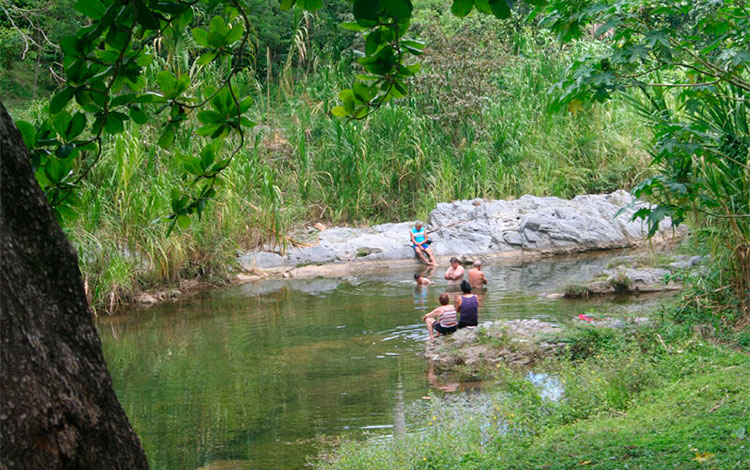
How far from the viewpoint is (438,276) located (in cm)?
1720

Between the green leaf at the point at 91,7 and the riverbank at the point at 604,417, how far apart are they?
11.6 ft

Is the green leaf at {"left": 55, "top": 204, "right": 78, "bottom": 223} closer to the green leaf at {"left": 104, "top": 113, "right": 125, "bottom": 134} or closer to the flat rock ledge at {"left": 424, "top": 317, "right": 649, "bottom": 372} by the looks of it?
the green leaf at {"left": 104, "top": 113, "right": 125, "bottom": 134}

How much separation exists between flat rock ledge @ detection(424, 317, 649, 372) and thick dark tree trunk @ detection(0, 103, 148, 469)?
24.0 ft

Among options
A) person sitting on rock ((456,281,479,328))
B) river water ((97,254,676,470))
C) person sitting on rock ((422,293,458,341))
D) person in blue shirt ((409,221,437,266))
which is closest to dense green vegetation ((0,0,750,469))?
river water ((97,254,676,470))

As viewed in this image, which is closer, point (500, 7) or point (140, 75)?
point (500, 7)

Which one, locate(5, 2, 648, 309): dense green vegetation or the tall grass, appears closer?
the tall grass

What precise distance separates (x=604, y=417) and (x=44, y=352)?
4.87 metres

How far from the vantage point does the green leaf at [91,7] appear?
2678 mm

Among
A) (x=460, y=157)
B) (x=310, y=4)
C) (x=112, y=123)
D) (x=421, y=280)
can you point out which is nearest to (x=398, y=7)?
(x=310, y=4)

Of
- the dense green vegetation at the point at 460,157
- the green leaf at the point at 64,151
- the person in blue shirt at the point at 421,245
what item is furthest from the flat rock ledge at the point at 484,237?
the green leaf at the point at 64,151

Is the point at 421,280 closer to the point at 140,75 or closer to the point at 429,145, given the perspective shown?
the point at 429,145

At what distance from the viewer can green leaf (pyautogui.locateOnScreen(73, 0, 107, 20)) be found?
268cm

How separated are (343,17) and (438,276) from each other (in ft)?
41.4

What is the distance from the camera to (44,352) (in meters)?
2.23
